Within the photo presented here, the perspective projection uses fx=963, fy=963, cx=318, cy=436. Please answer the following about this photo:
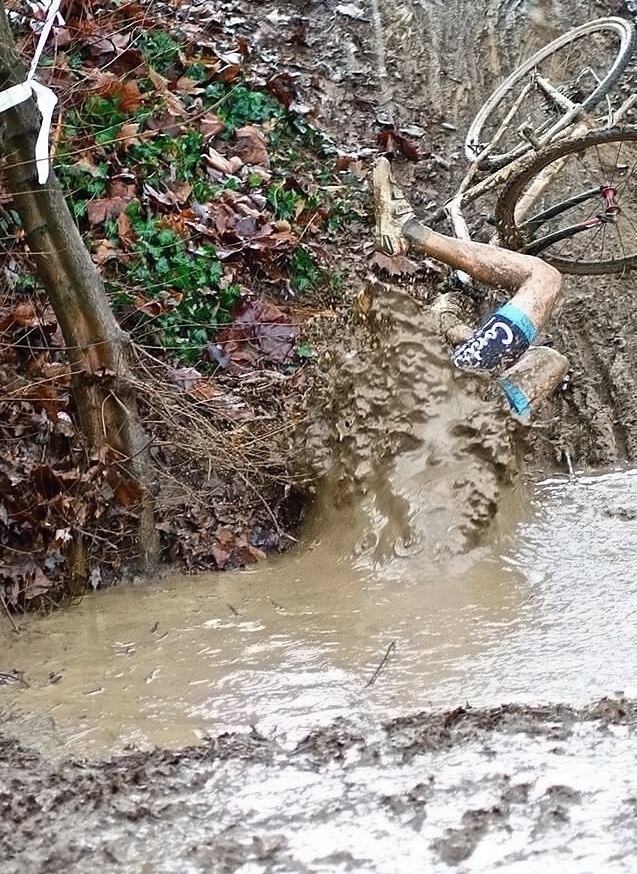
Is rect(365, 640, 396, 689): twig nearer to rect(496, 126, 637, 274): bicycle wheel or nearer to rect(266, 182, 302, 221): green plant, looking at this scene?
rect(496, 126, 637, 274): bicycle wheel

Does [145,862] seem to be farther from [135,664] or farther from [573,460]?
[573,460]

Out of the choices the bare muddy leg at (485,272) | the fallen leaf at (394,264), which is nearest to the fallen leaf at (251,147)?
the fallen leaf at (394,264)

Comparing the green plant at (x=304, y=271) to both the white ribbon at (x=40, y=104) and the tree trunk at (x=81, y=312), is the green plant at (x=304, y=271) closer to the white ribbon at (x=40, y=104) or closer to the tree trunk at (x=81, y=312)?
the tree trunk at (x=81, y=312)

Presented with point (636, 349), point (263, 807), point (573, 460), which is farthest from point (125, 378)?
point (636, 349)

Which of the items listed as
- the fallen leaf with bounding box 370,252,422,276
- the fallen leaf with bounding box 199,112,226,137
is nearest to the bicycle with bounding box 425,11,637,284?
the fallen leaf with bounding box 370,252,422,276

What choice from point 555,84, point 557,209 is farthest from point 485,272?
point 555,84

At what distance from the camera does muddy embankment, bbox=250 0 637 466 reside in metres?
6.14

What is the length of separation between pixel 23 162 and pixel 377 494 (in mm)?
2005

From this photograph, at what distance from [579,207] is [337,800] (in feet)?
19.8

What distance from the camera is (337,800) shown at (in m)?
2.17

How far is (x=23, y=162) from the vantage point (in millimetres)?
3764

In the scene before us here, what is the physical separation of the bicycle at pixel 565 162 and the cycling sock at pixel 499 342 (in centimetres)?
123

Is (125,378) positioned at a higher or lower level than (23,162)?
lower

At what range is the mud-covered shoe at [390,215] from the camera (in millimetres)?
4430
